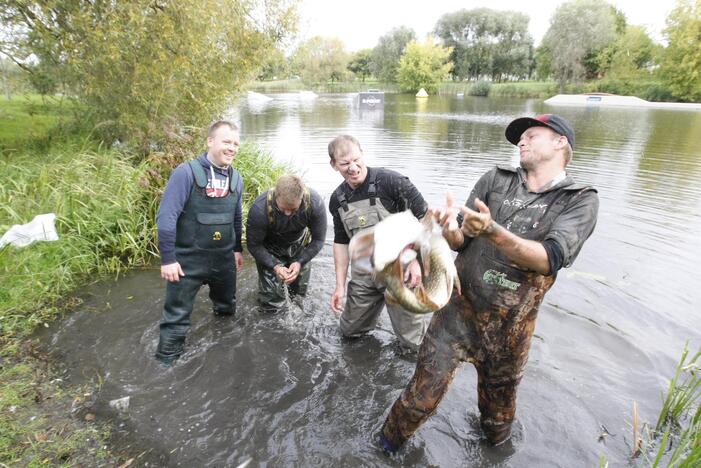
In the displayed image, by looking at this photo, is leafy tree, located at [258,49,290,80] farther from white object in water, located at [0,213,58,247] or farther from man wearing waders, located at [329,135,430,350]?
man wearing waders, located at [329,135,430,350]

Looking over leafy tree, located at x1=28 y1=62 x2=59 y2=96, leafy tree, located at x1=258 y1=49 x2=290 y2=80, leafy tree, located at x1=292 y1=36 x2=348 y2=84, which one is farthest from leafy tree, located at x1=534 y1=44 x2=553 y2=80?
leafy tree, located at x1=28 y1=62 x2=59 y2=96

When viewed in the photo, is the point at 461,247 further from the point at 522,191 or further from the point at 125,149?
the point at 125,149

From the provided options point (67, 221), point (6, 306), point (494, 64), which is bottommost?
point (6, 306)

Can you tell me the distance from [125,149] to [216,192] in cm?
507

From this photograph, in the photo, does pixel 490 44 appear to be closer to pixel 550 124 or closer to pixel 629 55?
pixel 629 55

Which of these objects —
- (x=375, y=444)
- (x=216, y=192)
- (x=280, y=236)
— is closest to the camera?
(x=375, y=444)

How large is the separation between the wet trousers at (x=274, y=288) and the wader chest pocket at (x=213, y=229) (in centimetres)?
100

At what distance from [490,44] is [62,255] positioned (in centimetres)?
8202

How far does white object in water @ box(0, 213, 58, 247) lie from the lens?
455 cm

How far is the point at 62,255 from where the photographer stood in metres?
5.02

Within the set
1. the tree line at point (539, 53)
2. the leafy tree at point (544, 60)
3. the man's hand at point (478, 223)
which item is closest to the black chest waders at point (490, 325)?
the man's hand at point (478, 223)

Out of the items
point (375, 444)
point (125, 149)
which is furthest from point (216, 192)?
point (125, 149)

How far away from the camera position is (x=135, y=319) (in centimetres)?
457

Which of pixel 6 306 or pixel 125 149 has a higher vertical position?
pixel 125 149
